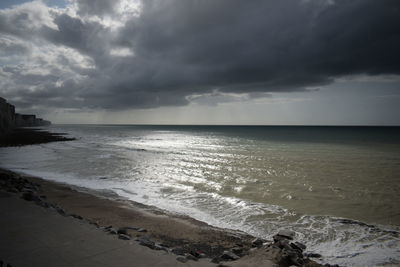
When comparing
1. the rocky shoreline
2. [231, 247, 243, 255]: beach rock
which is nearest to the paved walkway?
the rocky shoreline

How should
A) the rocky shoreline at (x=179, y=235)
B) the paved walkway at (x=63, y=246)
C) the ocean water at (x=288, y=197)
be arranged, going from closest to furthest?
the paved walkway at (x=63, y=246) → the rocky shoreline at (x=179, y=235) → the ocean water at (x=288, y=197)

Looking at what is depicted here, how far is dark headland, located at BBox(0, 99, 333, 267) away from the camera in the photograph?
4.82 metres

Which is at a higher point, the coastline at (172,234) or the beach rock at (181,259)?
the beach rock at (181,259)

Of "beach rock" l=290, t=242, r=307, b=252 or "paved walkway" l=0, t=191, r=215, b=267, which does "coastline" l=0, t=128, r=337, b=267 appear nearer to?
"beach rock" l=290, t=242, r=307, b=252

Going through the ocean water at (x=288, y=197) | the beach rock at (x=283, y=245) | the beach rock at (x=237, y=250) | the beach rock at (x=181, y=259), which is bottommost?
the ocean water at (x=288, y=197)

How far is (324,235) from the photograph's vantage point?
26.1 ft

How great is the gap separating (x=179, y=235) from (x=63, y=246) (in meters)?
3.55

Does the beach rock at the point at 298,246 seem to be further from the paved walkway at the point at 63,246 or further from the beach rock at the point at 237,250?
the paved walkway at the point at 63,246

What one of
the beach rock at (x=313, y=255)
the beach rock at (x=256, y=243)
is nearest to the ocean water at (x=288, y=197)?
the beach rock at (x=313, y=255)

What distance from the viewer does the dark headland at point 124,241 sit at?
4820 mm

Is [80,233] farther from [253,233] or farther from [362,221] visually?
[362,221]

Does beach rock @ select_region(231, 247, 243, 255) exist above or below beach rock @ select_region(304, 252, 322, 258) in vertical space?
above

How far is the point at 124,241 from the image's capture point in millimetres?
5723

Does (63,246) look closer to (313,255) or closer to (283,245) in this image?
(283,245)
